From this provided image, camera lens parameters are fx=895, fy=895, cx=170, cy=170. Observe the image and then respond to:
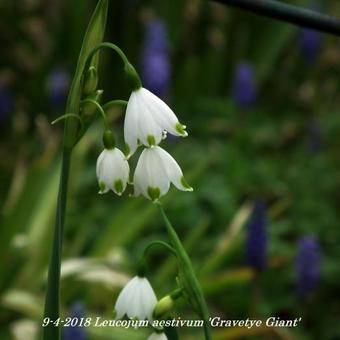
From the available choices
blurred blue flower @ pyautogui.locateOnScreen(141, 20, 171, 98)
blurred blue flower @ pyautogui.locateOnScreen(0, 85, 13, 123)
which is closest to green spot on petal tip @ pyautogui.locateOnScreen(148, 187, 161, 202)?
blurred blue flower @ pyautogui.locateOnScreen(141, 20, 171, 98)

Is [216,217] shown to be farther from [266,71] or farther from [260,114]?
[266,71]

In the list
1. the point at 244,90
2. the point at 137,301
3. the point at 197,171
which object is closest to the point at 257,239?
the point at 197,171

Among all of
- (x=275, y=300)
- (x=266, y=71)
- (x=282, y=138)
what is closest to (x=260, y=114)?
(x=282, y=138)

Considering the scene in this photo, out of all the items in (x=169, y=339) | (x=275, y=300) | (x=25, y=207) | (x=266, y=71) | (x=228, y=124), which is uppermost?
(x=266, y=71)

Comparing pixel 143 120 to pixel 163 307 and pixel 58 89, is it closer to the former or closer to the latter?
pixel 163 307

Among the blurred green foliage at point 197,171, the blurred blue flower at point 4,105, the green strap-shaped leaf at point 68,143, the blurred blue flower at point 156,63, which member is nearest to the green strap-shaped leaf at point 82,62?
the green strap-shaped leaf at point 68,143

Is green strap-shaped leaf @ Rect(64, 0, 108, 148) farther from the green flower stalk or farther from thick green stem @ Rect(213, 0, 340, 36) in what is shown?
thick green stem @ Rect(213, 0, 340, 36)
